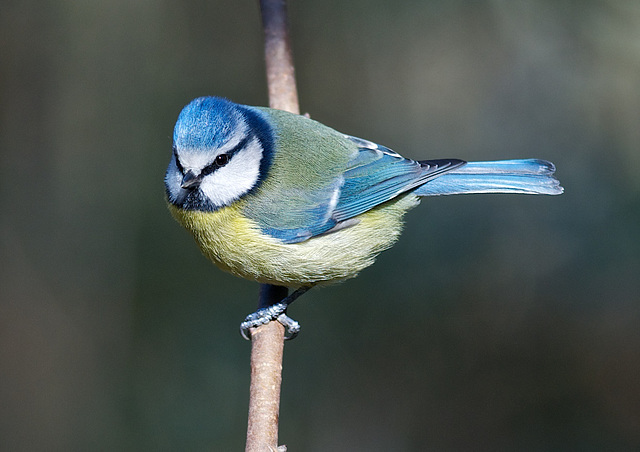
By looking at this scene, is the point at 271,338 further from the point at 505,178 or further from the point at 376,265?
the point at 376,265

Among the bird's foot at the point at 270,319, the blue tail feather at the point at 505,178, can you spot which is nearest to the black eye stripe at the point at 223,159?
the bird's foot at the point at 270,319

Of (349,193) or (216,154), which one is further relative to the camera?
(349,193)

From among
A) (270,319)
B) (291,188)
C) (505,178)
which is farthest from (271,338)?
(505,178)

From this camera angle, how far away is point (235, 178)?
93.0 inches

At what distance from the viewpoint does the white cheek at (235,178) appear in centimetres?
232

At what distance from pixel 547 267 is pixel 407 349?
81cm

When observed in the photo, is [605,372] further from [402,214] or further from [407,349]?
[402,214]

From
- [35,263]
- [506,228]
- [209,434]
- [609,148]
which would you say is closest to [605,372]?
[506,228]

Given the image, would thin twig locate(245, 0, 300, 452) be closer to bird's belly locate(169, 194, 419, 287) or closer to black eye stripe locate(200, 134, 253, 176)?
bird's belly locate(169, 194, 419, 287)

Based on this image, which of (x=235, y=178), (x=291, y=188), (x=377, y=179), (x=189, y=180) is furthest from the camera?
(x=377, y=179)

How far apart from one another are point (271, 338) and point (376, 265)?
1.44 meters

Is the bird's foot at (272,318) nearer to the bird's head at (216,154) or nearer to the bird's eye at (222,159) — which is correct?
the bird's head at (216,154)

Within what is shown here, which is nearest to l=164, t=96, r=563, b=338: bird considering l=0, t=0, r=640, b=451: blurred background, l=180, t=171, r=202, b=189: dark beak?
l=180, t=171, r=202, b=189: dark beak

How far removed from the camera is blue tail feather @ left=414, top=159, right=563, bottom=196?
8.53ft
